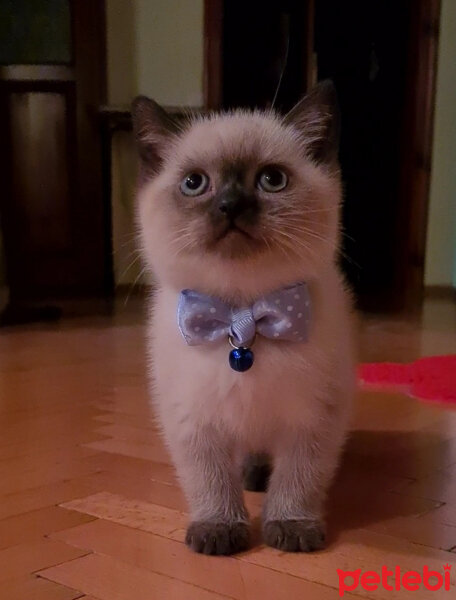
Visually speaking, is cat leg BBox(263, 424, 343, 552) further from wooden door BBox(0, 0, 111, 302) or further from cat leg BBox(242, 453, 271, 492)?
wooden door BBox(0, 0, 111, 302)

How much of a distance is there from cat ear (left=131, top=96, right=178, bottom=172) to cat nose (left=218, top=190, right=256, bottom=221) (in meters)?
0.19

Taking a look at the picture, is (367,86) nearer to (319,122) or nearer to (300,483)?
(319,122)

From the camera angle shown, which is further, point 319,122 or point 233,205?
point 319,122

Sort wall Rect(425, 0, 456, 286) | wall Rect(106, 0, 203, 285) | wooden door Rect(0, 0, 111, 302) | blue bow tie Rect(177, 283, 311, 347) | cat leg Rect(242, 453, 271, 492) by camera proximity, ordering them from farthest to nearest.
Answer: wall Rect(425, 0, 456, 286) → wall Rect(106, 0, 203, 285) → wooden door Rect(0, 0, 111, 302) → cat leg Rect(242, 453, 271, 492) → blue bow tie Rect(177, 283, 311, 347)

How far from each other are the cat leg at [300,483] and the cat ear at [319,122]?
357 millimetres

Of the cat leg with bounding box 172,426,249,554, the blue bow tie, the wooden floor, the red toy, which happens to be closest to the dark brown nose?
the blue bow tie

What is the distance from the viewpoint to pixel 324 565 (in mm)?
904

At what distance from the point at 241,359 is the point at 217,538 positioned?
0.21m

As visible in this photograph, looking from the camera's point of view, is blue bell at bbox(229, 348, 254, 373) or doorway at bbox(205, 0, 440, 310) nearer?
blue bell at bbox(229, 348, 254, 373)

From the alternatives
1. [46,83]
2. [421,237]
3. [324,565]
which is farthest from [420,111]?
[324,565]

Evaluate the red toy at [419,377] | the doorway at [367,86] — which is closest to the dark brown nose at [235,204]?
the red toy at [419,377]

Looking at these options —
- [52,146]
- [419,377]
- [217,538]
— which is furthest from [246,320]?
[52,146]

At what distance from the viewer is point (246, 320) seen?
958 millimetres

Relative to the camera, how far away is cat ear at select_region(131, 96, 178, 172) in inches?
40.8
